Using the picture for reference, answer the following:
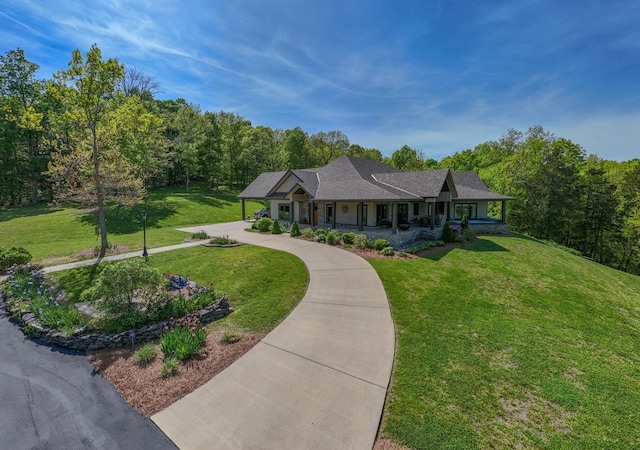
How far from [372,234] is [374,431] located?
1479 centimetres

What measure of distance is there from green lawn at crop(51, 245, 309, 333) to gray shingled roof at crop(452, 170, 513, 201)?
71.6ft

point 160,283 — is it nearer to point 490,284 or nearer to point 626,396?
point 626,396

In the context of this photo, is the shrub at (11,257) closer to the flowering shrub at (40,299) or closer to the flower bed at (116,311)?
the flowering shrub at (40,299)

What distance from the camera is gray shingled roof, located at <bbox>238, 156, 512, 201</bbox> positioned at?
1972 cm

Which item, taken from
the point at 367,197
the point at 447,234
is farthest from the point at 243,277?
the point at 447,234

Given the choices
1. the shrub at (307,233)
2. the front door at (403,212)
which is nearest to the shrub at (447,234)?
the front door at (403,212)

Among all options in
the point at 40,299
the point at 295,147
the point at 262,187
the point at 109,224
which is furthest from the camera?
the point at 295,147

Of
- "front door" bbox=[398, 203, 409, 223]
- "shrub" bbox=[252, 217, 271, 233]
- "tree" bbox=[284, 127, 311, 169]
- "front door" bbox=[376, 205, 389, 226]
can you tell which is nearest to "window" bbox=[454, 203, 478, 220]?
"front door" bbox=[398, 203, 409, 223]

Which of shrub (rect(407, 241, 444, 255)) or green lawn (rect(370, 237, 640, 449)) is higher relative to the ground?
shrub (rect(407, 241, 444, 255))

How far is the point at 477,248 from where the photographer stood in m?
18.3

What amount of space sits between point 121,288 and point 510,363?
10487mm

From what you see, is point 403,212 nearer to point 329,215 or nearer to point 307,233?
point 329,215

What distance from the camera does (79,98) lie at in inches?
530

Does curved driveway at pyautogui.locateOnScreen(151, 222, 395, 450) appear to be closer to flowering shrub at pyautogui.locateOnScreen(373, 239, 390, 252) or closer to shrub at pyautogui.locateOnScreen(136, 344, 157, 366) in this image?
shrub at pyautogui.locateOnScreen(136, 344, 157, 366)
